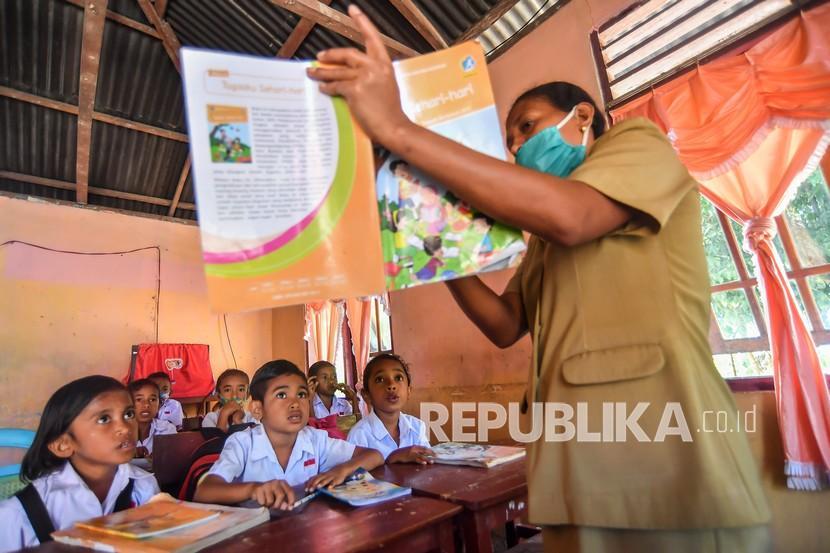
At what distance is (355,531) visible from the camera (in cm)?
109

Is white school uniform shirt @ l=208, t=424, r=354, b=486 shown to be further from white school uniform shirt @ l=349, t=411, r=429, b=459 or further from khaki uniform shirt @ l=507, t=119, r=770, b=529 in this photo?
khaki uniform shirt @ l=507, t=119, r=770, b=529

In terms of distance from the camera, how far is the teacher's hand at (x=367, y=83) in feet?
1.98

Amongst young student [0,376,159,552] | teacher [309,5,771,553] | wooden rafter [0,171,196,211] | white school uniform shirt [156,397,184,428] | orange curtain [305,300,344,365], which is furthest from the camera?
orange curtain [305,300,344,365]

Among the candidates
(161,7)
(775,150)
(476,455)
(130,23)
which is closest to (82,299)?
(130,23)

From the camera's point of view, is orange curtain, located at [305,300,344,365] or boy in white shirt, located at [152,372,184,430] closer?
boy in white shirt, located at [152,372,184,430]

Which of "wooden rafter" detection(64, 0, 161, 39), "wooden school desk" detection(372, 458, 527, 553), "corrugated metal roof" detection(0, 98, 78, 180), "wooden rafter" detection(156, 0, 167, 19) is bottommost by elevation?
"wooden school desk" detection(372, 458, 527, 553)

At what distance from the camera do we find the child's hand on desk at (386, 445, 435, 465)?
6.19 feet

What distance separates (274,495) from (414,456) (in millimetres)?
688

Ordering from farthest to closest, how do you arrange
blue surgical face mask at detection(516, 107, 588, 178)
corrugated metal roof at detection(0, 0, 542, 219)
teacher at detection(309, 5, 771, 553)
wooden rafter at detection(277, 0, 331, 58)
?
corrugated metal roof at detection(0, 0, 542, 219)
wooden rafter at detection(277, 0, 331, 58)
blue surgical face mask at detection(516, 107, 588, 178)
teacher at detection(309, 5, 771, 553)

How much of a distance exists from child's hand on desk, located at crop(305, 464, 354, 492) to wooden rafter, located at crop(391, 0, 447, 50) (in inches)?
115

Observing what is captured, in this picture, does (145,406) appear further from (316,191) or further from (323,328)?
(316,191)

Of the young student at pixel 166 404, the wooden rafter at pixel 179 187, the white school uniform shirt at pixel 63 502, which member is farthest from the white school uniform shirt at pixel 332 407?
the wooden rafter at pixel 179 187

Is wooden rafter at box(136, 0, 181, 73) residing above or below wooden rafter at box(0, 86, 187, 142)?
above

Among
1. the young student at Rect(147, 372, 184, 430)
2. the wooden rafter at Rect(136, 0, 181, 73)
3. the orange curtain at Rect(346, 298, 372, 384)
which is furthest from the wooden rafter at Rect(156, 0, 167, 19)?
the young student at Rect(147, 372, 184, 430)
